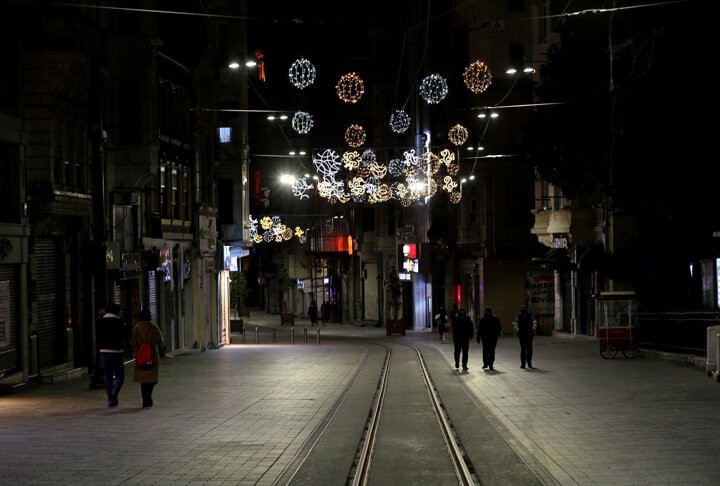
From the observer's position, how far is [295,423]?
18.2 m

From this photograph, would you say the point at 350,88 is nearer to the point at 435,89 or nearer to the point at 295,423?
→ the point at 435,89

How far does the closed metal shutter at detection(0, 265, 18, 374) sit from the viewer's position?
79.5ft

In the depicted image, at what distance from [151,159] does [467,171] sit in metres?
28.0

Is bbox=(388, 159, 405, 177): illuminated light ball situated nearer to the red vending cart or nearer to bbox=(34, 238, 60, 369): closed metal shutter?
the red vending cart

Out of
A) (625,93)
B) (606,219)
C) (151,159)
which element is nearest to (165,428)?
(151,159)

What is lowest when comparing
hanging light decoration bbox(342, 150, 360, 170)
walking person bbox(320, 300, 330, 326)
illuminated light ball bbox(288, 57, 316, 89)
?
walking person bbox(320, 300, 330, 326)

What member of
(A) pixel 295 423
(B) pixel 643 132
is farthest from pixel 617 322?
(A) pixel 295 423

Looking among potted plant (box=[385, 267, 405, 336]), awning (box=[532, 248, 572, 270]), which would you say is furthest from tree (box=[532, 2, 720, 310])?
potted plant (box=[385, 267, 405, 336])

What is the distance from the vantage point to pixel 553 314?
57812 mm

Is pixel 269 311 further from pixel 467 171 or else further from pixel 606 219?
pixel 606 219

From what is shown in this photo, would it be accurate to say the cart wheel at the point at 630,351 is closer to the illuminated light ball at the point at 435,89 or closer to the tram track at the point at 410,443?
the tram track at the point at 410,443

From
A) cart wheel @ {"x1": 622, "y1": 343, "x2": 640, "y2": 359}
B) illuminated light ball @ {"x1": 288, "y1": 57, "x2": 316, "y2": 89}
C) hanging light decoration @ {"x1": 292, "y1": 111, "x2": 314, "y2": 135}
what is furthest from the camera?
cart wheel @ {"x1": 622, "y1": 343, "x2": 640, "y2": 359}

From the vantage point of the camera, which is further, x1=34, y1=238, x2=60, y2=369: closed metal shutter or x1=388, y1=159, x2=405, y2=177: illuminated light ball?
x1=388, y1=159, x2=405, y2=177: illuminated light ball

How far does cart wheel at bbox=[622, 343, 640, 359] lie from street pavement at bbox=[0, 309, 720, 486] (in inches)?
37.5
